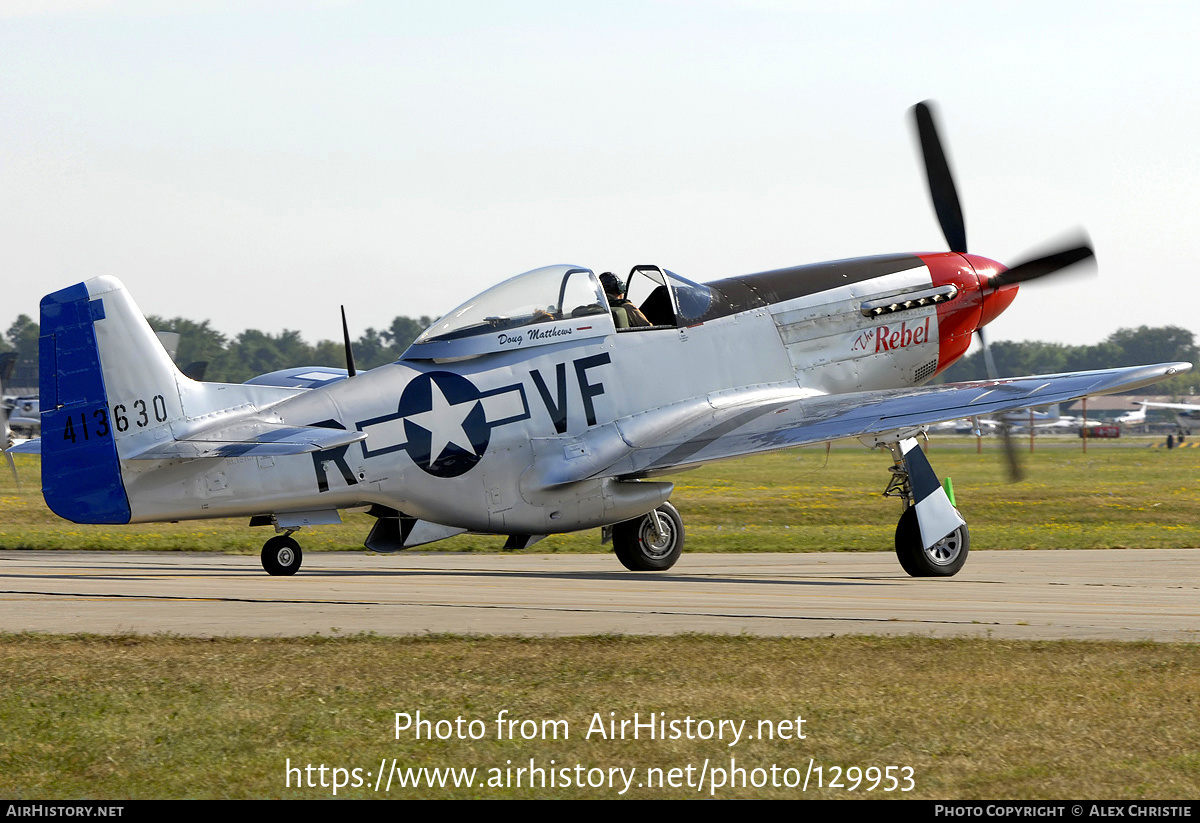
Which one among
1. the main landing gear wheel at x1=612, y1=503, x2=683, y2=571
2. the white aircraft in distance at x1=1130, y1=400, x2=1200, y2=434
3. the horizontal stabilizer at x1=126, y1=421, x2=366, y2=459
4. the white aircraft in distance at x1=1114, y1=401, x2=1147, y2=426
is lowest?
the white aircraft in distance at x1=1114, y1=401, x2=1147, y2=426

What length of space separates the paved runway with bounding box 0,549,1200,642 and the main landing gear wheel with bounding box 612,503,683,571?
0.30 metres

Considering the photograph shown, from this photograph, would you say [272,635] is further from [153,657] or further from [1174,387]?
[1174,387]

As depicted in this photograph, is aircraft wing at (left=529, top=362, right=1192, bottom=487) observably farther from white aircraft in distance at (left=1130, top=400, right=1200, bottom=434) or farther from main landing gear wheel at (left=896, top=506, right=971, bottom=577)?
white aircraft in distance at (left=1130, top=400, right=1200, bottom=434)

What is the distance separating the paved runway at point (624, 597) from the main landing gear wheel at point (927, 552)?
26cm

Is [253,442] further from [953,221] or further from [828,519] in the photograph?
[828,519]

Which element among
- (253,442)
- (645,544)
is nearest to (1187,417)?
(645,544)

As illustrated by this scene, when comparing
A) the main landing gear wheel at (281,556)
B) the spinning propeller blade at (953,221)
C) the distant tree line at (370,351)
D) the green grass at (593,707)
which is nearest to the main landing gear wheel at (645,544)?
the main landing gear wheel at (281,556)

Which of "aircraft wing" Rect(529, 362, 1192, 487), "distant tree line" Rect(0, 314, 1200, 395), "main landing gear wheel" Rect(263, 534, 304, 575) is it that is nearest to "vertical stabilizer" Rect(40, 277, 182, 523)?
"main landing gear wheel" Rect(263, 534, 304, 575)

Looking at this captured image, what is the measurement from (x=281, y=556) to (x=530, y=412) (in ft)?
12.2

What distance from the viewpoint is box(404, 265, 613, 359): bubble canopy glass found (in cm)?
1533

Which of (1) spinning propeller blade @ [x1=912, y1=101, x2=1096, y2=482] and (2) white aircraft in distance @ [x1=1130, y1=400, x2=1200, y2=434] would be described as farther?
(2) white aircraft in distance @ [x1=1130, y1=400, x2=1200, y2=434]

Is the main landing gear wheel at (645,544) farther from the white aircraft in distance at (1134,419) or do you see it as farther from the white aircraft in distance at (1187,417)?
the white aircraft in distance at (1134,419)

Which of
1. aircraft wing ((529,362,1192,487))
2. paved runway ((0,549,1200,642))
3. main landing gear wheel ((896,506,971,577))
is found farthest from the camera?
main landing gear wheel ((896,506,971,577))
